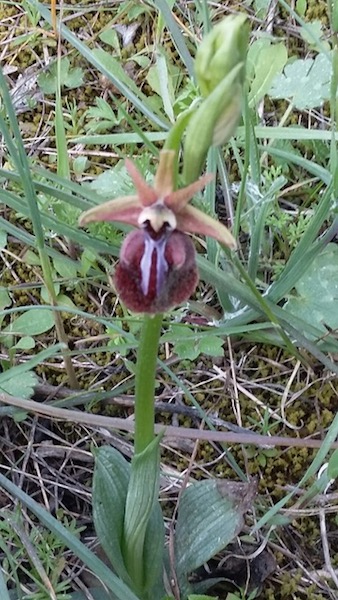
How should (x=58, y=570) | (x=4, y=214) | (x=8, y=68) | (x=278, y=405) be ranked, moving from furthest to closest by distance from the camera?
(x=8, y=68)
(x=4, y=214)
(x=278, y=405)
(x=58, y=570)

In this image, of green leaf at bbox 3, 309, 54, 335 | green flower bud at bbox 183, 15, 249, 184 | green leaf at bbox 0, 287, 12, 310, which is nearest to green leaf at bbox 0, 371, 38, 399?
green leaf at bbox 3, 309, 54, 335

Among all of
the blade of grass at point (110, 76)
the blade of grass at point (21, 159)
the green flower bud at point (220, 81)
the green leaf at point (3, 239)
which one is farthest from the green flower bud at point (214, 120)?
the green leaf at point (3, 239)

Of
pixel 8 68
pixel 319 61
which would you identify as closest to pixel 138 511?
pixel 319 61

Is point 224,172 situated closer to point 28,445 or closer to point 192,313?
point 192,313

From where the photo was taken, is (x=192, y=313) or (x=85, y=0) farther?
(x=85, y=0)

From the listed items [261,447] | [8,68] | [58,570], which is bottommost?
[58,570]

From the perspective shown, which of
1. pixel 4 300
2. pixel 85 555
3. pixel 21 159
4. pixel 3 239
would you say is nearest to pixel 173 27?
pixel 21 159

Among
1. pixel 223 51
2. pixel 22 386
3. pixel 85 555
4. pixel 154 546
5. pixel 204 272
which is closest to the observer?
pixel 223 51

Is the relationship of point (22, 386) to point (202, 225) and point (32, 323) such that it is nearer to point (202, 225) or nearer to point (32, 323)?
point (32, 323)

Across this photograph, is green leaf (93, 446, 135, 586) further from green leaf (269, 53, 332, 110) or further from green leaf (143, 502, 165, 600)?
green leaf (269, 53, 332, 110)
